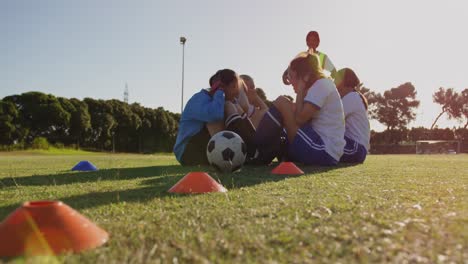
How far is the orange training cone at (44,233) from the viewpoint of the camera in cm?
148

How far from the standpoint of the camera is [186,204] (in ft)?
8.52

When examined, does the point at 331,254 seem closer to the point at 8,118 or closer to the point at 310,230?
the point at 310,230

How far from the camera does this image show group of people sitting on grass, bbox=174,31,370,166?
575 cm

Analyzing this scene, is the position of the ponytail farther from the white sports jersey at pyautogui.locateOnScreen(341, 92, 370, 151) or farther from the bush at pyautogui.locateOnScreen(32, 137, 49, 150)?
the bush at pyautogui.locateOnScreen(32, 137, 49, 150)

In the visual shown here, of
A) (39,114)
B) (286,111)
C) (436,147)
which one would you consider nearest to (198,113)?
(286,111)

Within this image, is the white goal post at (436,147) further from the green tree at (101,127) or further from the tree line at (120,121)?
the green tree at (101,127)

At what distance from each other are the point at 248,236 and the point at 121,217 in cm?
84

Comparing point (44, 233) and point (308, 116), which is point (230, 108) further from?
point (44, 233)

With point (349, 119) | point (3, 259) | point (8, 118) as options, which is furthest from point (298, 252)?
point (8, 118)

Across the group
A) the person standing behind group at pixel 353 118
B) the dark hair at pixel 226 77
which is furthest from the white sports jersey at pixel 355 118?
the dark hair at pixel 226 77

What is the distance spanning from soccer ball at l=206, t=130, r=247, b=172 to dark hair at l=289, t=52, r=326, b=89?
56.9 inches

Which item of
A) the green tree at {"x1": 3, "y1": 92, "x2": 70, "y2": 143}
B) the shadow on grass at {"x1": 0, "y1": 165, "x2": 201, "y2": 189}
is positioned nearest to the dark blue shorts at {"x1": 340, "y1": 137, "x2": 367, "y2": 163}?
the shadow on grass at {"x1": 0, "y1": 165, "x2": 201, "y2": 189}

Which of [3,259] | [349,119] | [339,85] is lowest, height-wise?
[3,259]

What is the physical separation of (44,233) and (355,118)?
642 centimetres
